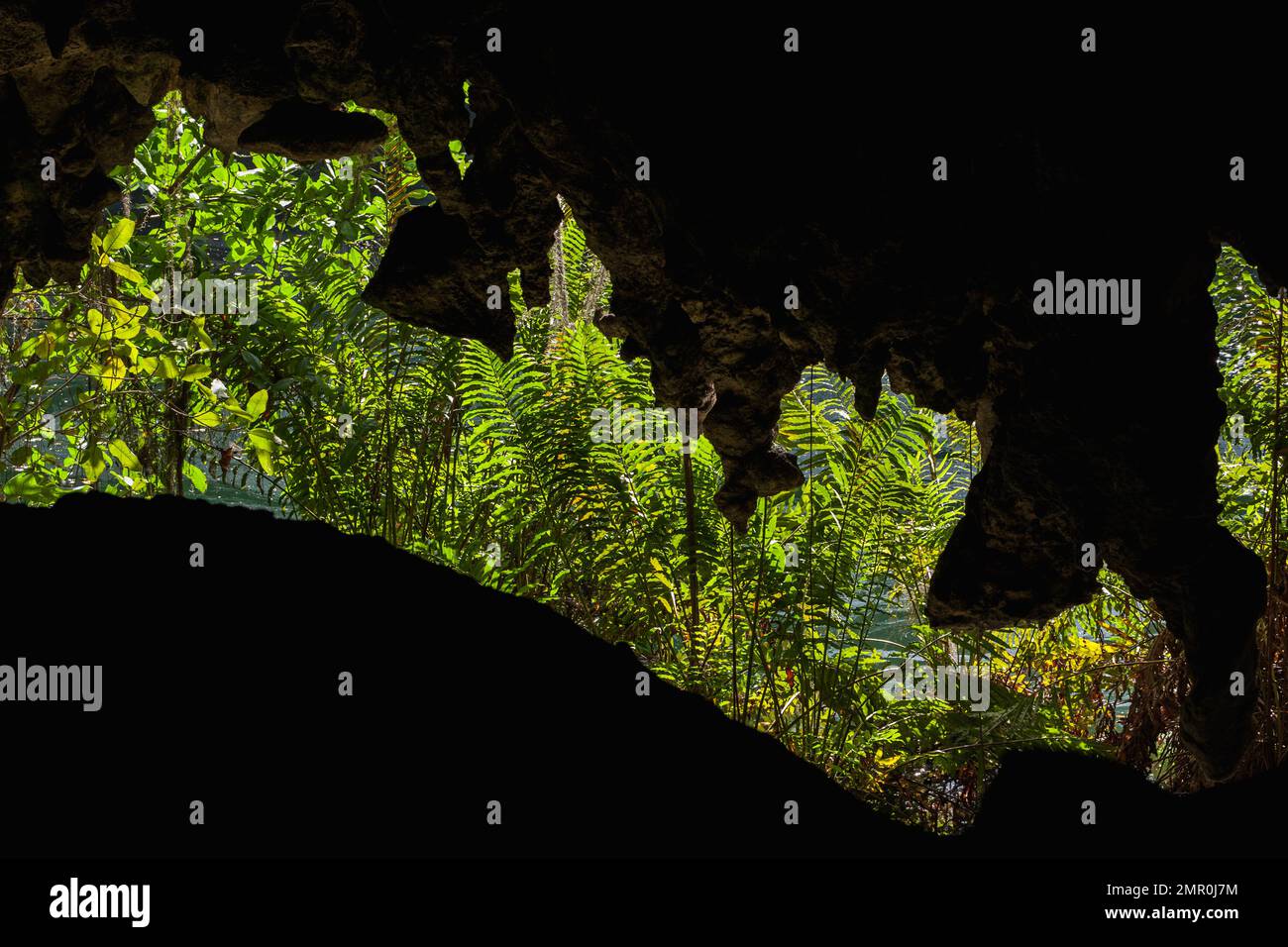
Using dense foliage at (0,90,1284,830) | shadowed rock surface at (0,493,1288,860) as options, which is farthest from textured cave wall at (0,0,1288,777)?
dense foliage at (0,90,1284,830)

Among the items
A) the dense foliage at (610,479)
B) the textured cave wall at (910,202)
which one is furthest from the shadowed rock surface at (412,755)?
the dense foliage at (610,479)

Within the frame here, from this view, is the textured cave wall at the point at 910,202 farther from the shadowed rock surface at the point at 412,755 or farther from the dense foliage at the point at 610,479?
the dense foliage at the point at 610,479

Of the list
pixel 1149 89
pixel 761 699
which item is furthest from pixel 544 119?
pixel 761 699

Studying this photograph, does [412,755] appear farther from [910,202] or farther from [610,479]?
[610,479]

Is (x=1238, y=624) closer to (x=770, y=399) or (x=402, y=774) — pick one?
(x=770, y=399)

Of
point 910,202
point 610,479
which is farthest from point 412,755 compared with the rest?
point 610,479
